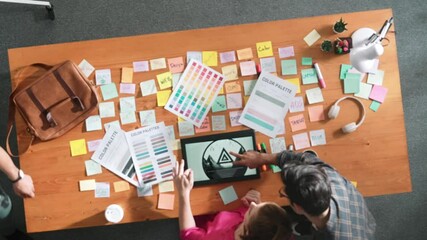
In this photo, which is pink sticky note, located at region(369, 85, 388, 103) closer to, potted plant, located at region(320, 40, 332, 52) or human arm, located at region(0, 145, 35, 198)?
potted plant, located at region(320, 40, 332, 52)

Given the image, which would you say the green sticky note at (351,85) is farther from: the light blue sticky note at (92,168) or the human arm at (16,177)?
the human arm at (16,177)

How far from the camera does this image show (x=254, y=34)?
166 cm

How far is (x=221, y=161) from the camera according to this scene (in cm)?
163

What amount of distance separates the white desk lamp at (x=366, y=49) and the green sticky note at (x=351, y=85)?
0.07 metres

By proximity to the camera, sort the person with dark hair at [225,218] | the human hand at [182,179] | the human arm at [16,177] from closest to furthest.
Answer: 1. the person with dark hair at [225,218]
2. the human arm at [16,177]
3. the human hand at [182,179]

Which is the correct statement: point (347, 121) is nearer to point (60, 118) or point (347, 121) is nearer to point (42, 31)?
point (60, 118)

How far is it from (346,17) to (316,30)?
0.47ft

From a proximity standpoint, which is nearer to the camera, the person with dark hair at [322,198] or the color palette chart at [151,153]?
the person with dark hair at [322,198]

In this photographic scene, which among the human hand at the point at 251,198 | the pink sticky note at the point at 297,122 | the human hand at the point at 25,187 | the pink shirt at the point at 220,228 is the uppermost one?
the pink sticky note at the point at 297,122

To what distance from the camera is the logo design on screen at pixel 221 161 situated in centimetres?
162

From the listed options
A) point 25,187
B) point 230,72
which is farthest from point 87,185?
point 230,72

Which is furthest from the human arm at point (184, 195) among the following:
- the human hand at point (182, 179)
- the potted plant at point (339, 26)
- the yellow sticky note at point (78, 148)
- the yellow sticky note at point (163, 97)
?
the potted plant at point (339, 26)

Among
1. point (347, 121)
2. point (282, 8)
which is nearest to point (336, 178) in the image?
point (347, 121)

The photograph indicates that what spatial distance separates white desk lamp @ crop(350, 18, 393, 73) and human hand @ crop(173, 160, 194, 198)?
0.81 m
